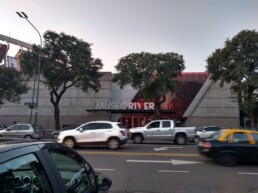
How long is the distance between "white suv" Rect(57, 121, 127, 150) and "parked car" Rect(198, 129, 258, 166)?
6.45 m

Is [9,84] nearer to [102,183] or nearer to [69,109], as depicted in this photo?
[69,109]

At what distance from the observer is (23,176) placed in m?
2.44

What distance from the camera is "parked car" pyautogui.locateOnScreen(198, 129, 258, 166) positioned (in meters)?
12.5

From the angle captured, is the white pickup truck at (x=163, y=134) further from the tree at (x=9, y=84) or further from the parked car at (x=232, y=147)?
the tree at (x=9, y=84)

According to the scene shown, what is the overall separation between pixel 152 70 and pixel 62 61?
9.45 metres

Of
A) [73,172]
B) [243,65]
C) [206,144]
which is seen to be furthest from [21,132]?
[73,172]

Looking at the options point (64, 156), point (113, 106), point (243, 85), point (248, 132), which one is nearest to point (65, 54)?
point (113, 106)

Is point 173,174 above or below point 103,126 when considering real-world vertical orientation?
below

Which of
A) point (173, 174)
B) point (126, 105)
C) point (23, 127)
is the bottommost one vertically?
point (173, 174)

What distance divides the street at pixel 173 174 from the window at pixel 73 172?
16.3ft

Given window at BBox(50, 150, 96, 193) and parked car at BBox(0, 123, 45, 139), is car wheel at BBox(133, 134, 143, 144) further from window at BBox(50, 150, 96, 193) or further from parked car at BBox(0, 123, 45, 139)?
window at BBox(50, 150, 96, 193)

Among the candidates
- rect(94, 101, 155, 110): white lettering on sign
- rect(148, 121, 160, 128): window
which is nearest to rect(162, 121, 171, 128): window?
rect(148, 121, 160, 128): window

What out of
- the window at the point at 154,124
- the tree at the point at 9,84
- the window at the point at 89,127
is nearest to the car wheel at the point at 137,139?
the window at the point at 154,124

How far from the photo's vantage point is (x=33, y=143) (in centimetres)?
277
